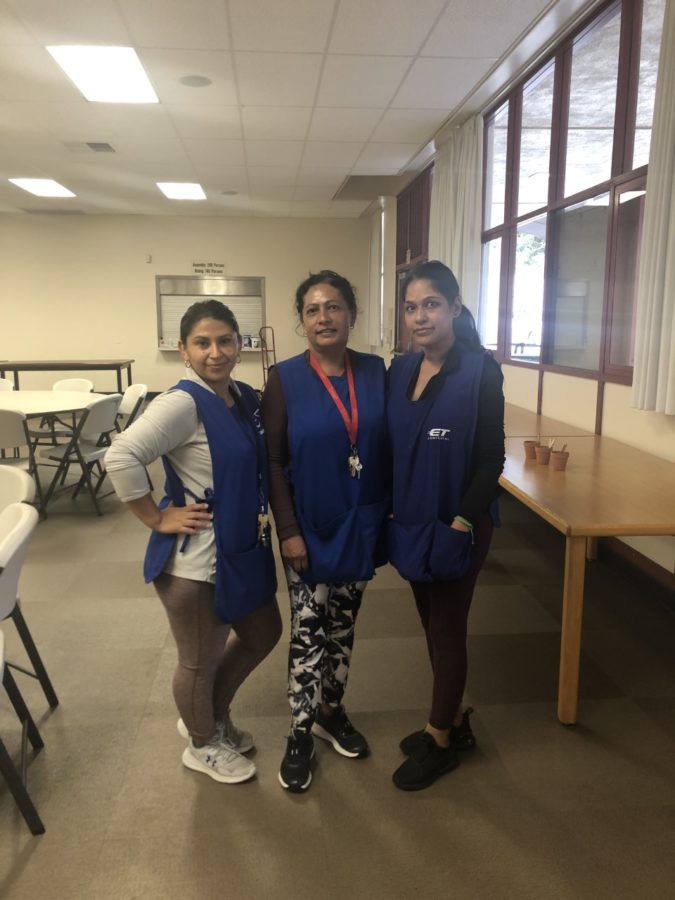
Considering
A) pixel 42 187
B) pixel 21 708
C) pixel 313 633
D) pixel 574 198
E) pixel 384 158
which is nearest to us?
pixel 313 633

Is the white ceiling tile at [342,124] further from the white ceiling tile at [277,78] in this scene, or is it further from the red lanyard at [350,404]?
the red lanyard at [350,404]

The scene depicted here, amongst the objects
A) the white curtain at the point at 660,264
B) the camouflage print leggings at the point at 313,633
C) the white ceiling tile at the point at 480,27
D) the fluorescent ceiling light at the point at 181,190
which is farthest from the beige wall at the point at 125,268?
the camouflage print leggings at the point at 313,633

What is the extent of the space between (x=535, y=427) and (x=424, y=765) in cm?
261

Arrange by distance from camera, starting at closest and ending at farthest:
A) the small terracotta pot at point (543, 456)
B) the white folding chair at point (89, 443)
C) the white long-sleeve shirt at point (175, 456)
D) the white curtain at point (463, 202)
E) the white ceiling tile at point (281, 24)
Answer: the white long-sleeve shirt at point (175, 456), the small terracotta pot at point (543, 456), the white ceiling tile at point (281, 24), the white folding chair at point (89, 443), the white curtain at point (463, 202)

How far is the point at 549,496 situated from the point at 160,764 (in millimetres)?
1615

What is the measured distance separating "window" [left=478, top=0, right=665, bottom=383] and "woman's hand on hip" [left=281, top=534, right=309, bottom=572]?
2.61 metres

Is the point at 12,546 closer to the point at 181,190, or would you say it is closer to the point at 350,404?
the point at 350,404

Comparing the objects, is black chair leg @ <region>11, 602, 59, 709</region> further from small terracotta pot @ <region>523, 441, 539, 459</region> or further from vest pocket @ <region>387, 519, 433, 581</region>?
small terracotta pot @ <region>523, 441, 539, 459</region>

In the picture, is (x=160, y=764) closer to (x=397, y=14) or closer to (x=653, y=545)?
(x=653, y=545)

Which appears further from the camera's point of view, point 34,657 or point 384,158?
point 384,158

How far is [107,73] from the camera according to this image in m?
4.60

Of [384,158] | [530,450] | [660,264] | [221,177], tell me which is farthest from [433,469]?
[221,177]

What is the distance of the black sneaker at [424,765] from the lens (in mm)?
1900

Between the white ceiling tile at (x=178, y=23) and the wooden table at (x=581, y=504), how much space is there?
3074 millimetres
